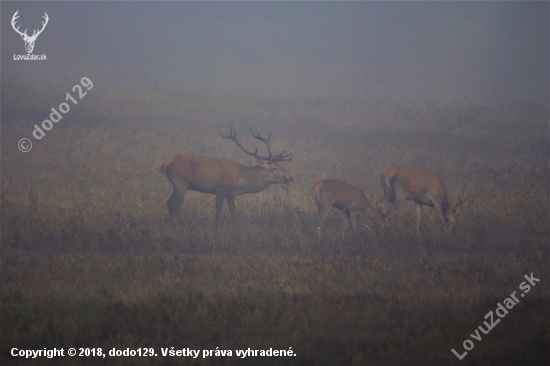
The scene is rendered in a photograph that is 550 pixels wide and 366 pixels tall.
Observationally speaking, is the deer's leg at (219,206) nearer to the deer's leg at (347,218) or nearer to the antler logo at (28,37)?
the deer's leg at (347,218)

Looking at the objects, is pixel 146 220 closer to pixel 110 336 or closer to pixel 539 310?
pixel 110 336

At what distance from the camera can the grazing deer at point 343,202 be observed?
40.2ft

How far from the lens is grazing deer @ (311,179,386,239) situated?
12266 mm

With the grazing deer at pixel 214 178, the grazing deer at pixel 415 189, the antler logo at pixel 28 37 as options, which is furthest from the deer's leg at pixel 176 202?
the antler logo at pixel 28 37

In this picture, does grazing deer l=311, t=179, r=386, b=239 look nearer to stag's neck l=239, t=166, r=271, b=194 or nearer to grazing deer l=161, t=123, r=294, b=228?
grazing deer l=161, t=123, r=294, b=228

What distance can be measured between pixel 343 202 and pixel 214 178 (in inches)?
107

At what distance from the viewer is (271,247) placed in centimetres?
1124

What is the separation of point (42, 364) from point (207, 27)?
30.1 m

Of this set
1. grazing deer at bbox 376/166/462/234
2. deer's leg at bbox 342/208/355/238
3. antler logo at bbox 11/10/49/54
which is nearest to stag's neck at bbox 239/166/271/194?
deer's leg at bbox 342/208/355/238

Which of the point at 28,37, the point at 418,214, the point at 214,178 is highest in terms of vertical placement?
Result: the point at 28,37

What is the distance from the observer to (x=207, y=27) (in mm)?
34469

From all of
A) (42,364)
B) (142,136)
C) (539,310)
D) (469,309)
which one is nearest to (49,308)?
(42,364)

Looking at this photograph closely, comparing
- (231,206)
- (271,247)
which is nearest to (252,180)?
(231,206)

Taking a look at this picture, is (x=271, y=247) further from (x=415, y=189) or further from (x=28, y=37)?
(x=28, y=37)
